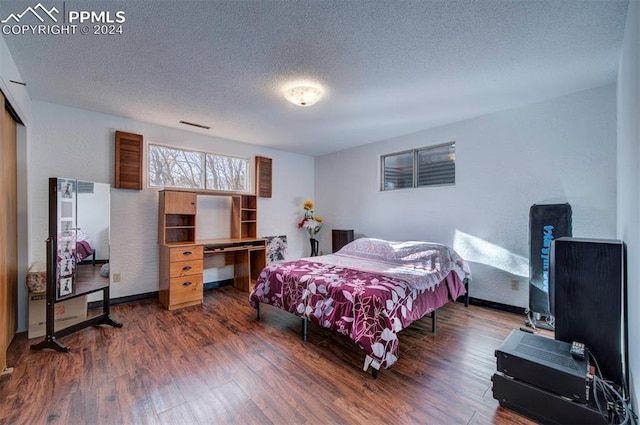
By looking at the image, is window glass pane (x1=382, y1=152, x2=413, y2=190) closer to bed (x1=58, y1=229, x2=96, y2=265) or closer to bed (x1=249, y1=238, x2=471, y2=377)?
bed (x1=249, y1=238, x2=471, y2=377)

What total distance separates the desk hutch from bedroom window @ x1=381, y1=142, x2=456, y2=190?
240cm

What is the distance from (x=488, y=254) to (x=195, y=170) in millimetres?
4452

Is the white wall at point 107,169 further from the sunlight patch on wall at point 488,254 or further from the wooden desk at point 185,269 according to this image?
the sunlight patch on wall at point 488,254

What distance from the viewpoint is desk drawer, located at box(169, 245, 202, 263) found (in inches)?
137

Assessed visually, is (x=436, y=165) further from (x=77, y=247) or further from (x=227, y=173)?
(x=77, y=247)

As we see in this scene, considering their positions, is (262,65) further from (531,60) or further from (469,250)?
(469,250)

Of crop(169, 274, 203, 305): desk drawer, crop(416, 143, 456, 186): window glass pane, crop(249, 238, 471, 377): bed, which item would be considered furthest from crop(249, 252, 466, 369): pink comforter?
crop(416, 143, 456, 186): window glass pane

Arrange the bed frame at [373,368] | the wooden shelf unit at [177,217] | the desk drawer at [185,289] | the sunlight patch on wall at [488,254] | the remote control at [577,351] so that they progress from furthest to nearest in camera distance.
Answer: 1. the wooden shelf unit at [177,217]
2. the desk drawer at [185,289]
3. the sunlight patch on wall at [488,254]
4. the bed frame at [373,368]
5. the remote control at [577,351]

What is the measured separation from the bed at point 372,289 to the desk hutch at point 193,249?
1072mm

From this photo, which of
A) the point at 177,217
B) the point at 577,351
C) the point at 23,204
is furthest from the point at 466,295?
the point at 23,204

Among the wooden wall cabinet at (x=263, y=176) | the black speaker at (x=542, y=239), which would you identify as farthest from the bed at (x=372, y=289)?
A: the wooden wall cabinet at (x=263, y=176)

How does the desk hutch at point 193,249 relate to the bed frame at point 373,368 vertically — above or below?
above

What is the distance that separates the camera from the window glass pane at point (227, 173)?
4566 millimetres

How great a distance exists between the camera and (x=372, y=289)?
2289mm
